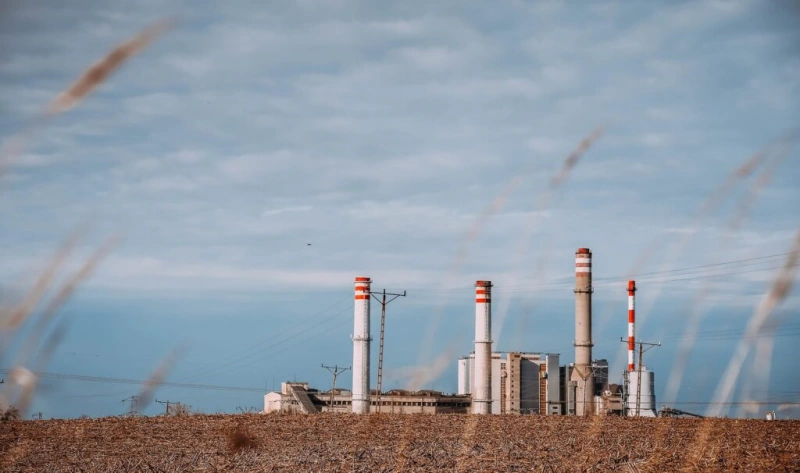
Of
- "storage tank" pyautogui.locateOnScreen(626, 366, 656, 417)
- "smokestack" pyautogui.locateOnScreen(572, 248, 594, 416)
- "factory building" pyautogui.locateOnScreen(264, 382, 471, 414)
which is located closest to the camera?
"storage tank" pyautogui.locateOnScreen(626, 366, 656, 417)

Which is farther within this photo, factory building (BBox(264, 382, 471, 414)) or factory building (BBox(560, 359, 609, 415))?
factory building (BBox(560, 359, 609, 415))

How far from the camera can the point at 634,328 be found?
160ft

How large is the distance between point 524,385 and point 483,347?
698 centimetres

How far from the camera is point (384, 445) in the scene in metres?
16.3

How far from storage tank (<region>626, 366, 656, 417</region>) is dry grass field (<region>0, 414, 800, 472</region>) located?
2071 centimetres

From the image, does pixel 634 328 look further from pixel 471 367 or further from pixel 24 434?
pixel 24 434

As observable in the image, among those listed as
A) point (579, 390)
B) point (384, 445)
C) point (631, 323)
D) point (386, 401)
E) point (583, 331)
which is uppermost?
point (631, 323)

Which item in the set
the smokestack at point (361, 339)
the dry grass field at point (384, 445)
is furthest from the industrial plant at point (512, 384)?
the dry grass field at point (384, 445)

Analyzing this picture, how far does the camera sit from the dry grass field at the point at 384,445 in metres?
12.7

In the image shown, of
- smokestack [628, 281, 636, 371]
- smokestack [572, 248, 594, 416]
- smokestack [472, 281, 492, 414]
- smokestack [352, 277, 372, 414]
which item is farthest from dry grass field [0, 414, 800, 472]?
smokestack [628, 281, 636, 371]

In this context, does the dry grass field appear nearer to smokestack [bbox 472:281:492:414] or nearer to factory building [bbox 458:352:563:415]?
smokestack [bbox 472:281:492:414]

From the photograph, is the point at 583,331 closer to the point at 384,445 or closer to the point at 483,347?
the point at 483,347

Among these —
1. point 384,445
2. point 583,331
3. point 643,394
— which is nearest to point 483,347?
point 583,331

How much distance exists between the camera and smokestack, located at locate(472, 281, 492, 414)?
44.2 m
